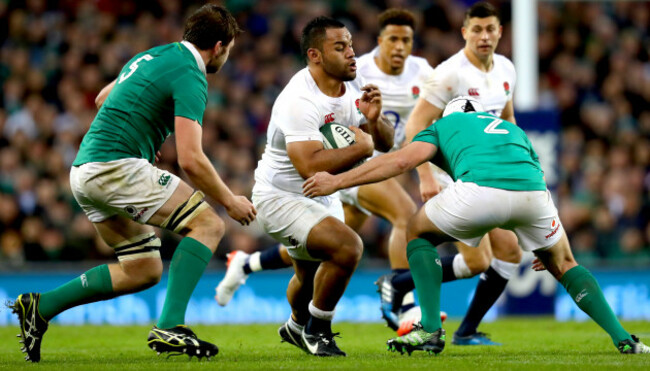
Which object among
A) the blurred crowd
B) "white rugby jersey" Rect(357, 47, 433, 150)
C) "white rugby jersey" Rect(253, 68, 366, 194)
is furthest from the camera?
the blurred crowd

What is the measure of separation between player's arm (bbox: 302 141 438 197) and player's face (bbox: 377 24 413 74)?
10.1 ft

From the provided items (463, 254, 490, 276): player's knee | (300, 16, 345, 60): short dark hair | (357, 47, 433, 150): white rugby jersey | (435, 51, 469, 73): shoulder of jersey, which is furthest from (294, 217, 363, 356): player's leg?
(357, 47, 433, 150): white rugby jersey

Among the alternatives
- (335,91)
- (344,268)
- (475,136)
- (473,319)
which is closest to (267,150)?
(335,91)

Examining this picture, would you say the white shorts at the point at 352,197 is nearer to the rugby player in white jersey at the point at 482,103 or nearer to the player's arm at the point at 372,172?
the rugby player in white jersey at the point at 482,103

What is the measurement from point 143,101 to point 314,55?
1.31 meters

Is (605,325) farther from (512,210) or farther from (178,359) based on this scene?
(178,359)

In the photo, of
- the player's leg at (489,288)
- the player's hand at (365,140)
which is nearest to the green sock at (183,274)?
the player's hand at (365,140)

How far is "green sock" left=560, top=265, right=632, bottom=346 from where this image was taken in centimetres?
641

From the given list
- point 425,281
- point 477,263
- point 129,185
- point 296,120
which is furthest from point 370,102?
point 477,263

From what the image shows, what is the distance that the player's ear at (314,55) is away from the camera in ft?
22.6

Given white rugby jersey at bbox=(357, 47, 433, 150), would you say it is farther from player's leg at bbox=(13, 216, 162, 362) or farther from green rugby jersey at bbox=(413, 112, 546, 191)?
player's leg at bbox=(13, 216, 162, 362)

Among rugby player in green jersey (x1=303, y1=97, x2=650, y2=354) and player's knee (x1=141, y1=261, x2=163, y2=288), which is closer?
rugby player in green jersey (x1=303, y1=97, x2=650, y2=354)

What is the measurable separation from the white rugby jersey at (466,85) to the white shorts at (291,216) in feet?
6.02

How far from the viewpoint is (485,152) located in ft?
20.9
